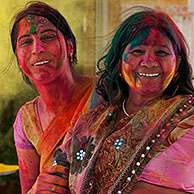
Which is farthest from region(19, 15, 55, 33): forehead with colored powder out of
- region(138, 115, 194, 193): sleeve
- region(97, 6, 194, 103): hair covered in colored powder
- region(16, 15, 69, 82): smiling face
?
region(138, 115, 194, 193): sleeve

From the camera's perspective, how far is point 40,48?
5.03 feet

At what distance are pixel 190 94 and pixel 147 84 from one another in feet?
0.53

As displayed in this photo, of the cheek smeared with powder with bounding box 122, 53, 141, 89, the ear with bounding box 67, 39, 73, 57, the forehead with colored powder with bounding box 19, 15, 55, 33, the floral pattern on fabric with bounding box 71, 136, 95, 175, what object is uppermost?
the forehead with colored powder with bounding box 19, 15, 55, 33

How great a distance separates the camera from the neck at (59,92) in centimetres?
165

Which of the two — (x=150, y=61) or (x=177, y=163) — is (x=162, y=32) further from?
(x=177, y=163)

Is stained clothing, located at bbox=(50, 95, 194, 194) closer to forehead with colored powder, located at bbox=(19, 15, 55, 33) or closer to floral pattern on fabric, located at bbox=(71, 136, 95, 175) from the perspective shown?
floral pattern on fabric, located at bbox=(71, 136, 95, 175)

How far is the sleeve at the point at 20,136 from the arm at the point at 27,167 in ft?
0.06

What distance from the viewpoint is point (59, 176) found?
134cm

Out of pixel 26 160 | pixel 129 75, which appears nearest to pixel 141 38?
pixel 129 75

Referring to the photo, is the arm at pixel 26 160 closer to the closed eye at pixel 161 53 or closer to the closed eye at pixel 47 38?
the closed eye at pixel 47 38

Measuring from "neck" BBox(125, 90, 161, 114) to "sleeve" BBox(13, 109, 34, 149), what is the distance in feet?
1.80

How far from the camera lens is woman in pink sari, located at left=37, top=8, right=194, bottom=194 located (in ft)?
3.82

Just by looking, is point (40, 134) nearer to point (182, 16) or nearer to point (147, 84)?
point (147, 84)

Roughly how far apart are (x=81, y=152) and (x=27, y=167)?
449mm
